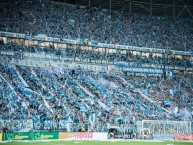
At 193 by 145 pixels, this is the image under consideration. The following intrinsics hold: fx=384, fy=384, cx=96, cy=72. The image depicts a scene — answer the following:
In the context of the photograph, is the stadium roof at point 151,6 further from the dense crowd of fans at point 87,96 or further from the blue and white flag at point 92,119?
the blue and white flag at point 92,119

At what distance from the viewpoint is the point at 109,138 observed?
4125cm

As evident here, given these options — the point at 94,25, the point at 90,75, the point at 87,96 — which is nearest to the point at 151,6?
the point at 94,25

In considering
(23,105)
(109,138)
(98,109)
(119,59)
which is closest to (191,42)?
(119,59)

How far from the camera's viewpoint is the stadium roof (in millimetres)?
65562

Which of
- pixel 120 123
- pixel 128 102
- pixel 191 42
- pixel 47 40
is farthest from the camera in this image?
pixel 191 42

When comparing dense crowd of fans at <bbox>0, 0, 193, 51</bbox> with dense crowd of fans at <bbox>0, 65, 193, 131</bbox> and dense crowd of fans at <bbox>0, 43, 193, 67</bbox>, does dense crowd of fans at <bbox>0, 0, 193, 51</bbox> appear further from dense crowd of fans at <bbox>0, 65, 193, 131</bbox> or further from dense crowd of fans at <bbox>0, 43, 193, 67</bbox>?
dense crowd of fans at <bbox>0, 65, 193, 131</bbox>

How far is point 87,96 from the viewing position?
4875 centimetres

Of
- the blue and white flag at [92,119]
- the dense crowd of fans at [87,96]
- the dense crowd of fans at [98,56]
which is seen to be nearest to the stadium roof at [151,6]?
the dense crowd of fans at [98,56]

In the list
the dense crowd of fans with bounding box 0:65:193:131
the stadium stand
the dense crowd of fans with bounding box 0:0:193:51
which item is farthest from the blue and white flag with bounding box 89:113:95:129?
the dense crowd of fans with bounding box 0:0:193:51

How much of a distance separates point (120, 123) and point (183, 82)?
2019 cm

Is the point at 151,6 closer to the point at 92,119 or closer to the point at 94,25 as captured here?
the point at 94,25

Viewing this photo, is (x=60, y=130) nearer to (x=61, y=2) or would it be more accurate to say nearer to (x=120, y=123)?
(x=120, y=123)

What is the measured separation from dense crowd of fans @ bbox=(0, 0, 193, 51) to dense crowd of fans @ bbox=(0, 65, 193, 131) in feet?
21.8

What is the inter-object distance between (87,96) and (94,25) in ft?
53.0
